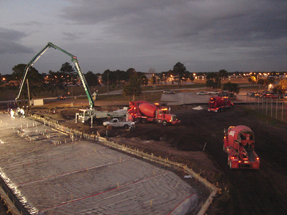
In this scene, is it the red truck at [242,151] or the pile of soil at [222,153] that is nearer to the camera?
the pile of soil at [222,153]

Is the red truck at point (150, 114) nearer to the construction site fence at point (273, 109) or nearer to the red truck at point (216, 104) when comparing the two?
the red truck at point (216, 104)

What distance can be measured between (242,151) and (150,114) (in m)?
18.0

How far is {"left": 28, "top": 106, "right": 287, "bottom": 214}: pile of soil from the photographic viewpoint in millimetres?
11469

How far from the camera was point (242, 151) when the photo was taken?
15992 mm

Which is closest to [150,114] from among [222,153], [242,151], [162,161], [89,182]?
[222,153]

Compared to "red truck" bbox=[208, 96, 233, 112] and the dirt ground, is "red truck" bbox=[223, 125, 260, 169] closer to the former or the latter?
the dirt ground

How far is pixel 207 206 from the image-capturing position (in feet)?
35.7

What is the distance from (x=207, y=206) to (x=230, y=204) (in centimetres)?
131

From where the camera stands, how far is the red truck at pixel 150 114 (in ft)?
103

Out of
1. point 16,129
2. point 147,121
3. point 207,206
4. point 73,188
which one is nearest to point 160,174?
point 207,206

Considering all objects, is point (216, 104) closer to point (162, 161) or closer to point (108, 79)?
point (162, 161)

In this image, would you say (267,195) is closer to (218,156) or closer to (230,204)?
(230,204)

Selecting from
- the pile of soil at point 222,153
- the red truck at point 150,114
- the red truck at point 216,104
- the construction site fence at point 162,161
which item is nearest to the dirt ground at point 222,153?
the pile of soil at point 222,153

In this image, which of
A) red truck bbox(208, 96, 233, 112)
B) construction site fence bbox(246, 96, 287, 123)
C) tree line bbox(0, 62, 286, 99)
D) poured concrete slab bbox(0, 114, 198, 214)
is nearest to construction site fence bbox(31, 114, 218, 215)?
poured concrete slab bbox(0, 114, 198, 214)
